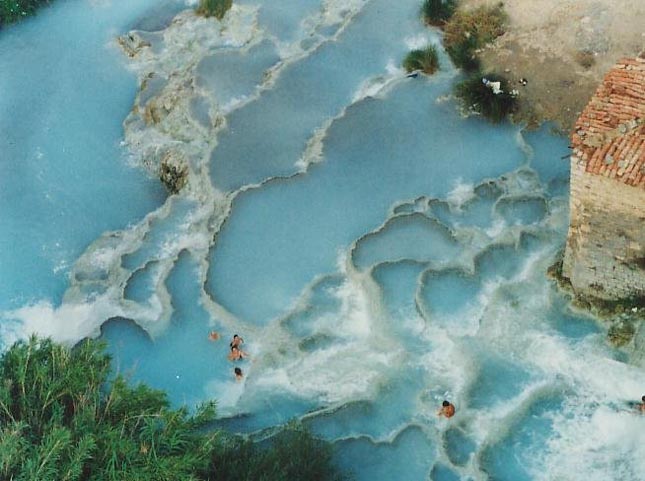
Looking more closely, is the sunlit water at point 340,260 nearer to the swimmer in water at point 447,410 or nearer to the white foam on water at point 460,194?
the white foam on water at point 460,194

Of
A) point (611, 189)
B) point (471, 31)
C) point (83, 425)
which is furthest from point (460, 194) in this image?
point (83, 425)

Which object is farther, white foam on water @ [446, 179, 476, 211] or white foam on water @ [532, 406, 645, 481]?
white foam on water @ [446, 179, 476, 211]

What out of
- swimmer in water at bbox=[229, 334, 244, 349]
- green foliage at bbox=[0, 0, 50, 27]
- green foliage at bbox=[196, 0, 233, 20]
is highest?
green foliage at bbox=[0, 0, 50, 27]

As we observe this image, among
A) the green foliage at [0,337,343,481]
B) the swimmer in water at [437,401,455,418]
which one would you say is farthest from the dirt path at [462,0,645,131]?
the green foliage at [0,337,343,481]

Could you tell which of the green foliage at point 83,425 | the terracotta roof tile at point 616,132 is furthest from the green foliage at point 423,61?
the green foliage at point 83,425

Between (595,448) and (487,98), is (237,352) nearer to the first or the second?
(595,448)

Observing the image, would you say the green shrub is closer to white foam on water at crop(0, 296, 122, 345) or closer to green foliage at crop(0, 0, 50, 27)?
white foam on water at crop(0, 296, 122, 345)

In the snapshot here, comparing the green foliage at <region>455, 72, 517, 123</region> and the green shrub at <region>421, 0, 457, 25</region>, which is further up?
the green shrub at <region>421, 0, 457, 25</region>
